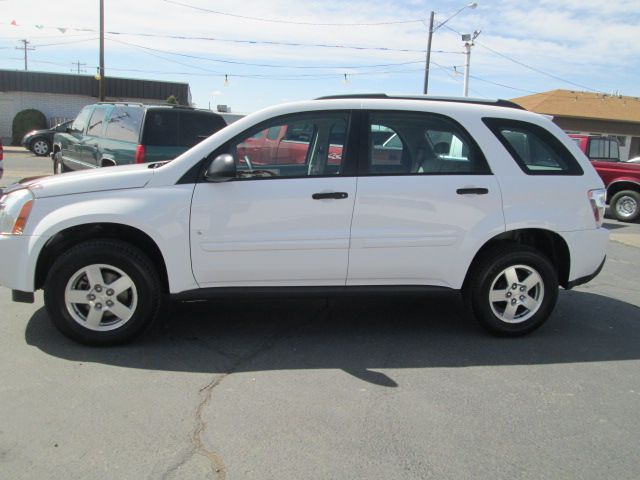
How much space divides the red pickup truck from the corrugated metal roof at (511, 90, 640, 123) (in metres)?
23.4

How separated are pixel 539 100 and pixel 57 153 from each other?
3340 centimetres

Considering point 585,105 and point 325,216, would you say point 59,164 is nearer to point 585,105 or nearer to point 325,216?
point 325,216

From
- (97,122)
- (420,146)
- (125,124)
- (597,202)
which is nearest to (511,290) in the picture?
(597,202)

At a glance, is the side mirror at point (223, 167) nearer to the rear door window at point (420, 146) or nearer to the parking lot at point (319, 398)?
the rear door window at point (420, 146)

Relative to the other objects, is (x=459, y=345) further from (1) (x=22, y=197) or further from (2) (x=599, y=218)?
(1) (x=22, y=197)

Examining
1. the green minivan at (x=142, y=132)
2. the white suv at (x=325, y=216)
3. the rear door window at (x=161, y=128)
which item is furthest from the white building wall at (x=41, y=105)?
the white suv at (x=325, y=216)

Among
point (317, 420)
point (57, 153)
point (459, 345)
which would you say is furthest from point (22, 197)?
point (57, 153)

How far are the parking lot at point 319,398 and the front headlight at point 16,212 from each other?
0.87m

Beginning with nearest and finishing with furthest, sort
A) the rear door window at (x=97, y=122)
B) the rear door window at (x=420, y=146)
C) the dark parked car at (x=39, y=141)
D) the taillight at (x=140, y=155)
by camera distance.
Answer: the rear door window at (x=420, y=146) < the taillight at (x=140, y=155) < the rear door window at (x=97, y=122) < the dark parked car at (x=39, y=141)

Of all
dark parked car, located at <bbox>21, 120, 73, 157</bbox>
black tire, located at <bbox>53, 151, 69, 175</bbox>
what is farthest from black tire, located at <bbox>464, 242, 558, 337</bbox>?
dark parked car, located at <bbox>21, 120, 73, 157</bbox>

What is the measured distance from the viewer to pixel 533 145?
15.4 feet

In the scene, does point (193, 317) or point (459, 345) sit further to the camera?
point (193, 317)

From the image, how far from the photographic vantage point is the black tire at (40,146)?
944 inches

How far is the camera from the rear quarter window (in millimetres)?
4551
